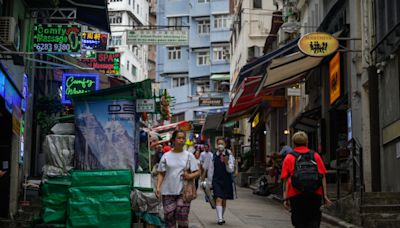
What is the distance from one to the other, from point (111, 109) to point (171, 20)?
5200cm

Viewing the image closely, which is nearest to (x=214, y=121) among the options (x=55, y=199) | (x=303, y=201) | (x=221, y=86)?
(x=221, y=86)

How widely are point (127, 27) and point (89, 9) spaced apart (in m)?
40.4

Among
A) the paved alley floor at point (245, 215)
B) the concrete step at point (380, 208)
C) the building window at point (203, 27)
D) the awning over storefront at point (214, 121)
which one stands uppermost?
the building window at point (203, 27)

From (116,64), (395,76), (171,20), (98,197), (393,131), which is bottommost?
(98,197)

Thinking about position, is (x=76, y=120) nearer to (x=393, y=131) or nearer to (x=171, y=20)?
(x=393, y=131)

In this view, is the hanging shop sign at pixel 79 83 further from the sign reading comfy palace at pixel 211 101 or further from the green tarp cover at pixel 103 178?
the sign reading comfy palace at pixel 211 101

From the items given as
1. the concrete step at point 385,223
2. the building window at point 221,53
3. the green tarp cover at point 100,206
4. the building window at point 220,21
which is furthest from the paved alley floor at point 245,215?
the building window at point 220,21

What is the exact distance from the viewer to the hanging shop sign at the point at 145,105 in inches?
444

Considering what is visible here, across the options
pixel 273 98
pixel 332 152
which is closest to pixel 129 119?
pixel 332 152

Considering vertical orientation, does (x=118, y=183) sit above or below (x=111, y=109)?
below

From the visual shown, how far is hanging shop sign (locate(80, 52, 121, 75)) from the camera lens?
91.5 feet

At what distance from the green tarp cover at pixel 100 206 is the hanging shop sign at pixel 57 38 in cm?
452

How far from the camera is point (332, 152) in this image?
67.5 feet

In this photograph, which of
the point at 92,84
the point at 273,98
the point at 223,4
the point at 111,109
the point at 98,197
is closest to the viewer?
the point at 98,197
